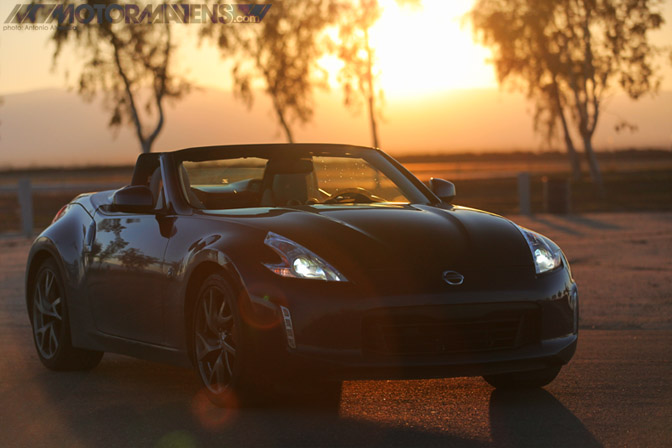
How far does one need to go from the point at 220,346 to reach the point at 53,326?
7.51 ft

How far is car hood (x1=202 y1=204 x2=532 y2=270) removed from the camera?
5.98 metres

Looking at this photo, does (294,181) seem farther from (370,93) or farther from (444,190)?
(370,93)

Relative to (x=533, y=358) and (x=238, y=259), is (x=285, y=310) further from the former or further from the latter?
(x=533, y=358)

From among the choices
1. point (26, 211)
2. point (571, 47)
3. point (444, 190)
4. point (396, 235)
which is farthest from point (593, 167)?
point (396, 235)

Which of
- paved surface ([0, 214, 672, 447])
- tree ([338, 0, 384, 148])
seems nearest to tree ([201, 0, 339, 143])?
tree ([338, 0, 384, 148])

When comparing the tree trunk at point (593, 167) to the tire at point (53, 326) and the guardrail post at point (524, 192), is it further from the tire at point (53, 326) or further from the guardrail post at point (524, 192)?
the tire at point (53, 326)

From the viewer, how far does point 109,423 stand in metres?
5.99

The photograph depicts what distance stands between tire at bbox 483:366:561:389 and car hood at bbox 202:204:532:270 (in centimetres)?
83

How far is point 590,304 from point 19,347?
210 inches

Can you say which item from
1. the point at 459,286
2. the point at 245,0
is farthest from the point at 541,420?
the point at 245,0

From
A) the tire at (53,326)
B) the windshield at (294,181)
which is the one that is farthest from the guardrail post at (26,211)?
the windshield at (294,181)

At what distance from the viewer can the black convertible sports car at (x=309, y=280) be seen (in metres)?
5.79

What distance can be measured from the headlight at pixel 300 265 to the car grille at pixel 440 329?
31 cm

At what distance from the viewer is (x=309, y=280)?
582cm
